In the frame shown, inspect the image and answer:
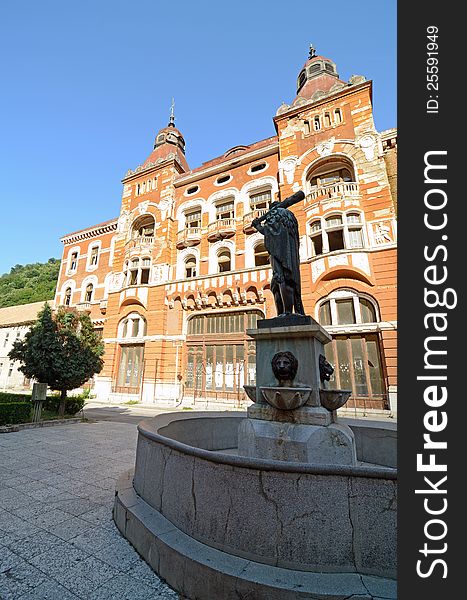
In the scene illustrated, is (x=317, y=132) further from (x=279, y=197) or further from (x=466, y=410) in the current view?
(x=466, y=410)

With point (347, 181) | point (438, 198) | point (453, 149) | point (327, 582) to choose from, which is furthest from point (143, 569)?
point (347, 181)

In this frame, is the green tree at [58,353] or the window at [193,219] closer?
the green tree at [58,353]

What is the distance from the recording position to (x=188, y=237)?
22.8 meters

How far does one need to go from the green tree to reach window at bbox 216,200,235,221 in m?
14.0

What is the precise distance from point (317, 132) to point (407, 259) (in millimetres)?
21619

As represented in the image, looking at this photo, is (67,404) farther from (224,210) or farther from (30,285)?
(30,285)

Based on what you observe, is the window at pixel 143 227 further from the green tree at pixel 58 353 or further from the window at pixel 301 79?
the window at pixel 301 79

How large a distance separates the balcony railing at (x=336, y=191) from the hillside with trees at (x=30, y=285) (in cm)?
4228

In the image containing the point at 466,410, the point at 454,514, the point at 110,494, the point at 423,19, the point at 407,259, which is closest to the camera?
the point at 454,514

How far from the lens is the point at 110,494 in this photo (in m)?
4.57

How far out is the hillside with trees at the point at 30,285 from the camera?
46.6m

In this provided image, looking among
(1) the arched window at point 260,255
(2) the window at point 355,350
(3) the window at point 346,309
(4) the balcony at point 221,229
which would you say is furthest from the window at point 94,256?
(2) the window at point 355,350

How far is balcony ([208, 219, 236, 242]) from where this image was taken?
21.4 meters

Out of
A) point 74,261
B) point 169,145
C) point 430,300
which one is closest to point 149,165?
point 169,145
